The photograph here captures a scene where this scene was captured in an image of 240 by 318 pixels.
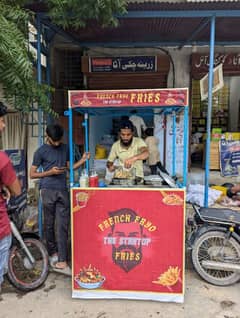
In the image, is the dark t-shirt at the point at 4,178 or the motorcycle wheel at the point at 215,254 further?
the motorcycle wheel at the point at 215,254

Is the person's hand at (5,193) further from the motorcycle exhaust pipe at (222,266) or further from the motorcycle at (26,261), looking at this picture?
the motorcycle exhaust pipe at (222,266)

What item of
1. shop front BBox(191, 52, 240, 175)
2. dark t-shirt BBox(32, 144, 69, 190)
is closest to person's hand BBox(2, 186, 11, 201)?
dark t-shirt BBox(32, 144, 69, 190)

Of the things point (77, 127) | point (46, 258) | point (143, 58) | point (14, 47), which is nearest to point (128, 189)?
point (46, 258)

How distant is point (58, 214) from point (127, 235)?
0.97m

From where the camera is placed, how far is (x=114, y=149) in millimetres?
3871

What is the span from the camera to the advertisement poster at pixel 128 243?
296 cm

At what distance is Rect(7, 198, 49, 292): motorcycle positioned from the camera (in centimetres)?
321

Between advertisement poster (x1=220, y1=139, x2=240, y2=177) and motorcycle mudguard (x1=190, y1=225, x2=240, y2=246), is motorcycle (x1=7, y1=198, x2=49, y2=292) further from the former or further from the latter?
advertisement poster (x1=220, y1=139, x2=240, y2=177)

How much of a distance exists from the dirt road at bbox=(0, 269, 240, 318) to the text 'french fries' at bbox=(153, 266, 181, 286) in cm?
21

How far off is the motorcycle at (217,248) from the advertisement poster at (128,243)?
42cm

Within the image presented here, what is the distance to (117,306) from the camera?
2.99m

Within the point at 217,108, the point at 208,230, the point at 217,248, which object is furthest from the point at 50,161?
the point at 217,108

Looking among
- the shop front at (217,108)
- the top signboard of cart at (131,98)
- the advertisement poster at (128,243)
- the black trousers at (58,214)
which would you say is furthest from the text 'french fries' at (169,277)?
the shop front at (217,108)

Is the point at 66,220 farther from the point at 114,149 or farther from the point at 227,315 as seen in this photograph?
the point at 227,315
